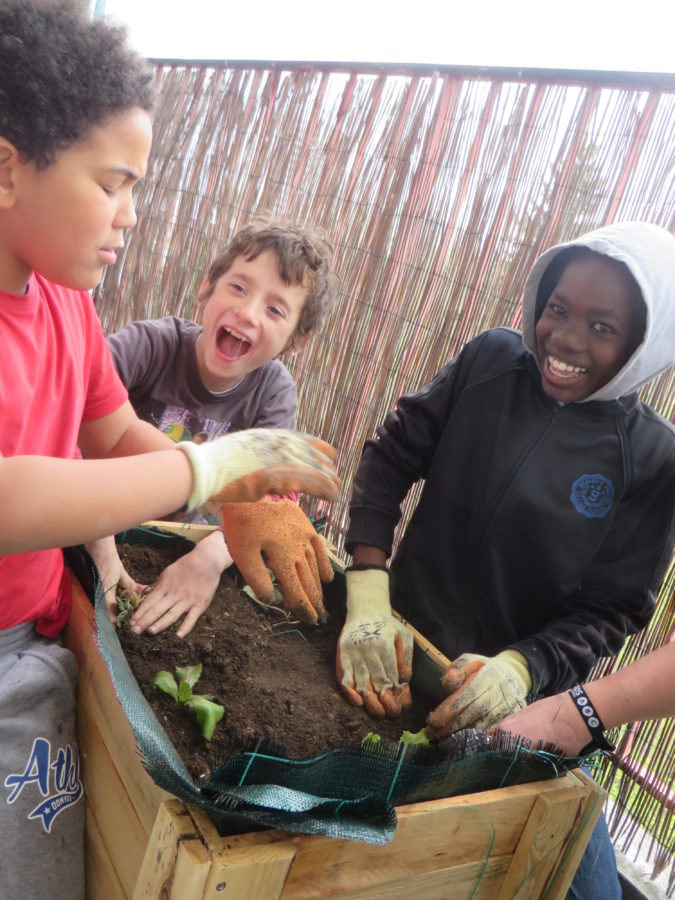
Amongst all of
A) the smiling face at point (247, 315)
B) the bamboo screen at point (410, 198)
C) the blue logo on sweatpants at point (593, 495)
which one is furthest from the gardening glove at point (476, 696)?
the smiling face at point (247, 315)

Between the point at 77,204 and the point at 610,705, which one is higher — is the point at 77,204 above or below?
above

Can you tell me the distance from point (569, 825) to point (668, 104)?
1.64 m

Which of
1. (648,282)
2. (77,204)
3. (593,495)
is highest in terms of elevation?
(648,282)

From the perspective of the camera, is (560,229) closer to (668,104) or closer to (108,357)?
(668,104)

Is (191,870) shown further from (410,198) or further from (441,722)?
(410,198)

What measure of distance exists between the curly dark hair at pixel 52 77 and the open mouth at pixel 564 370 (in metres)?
0.96

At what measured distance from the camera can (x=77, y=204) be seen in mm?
867

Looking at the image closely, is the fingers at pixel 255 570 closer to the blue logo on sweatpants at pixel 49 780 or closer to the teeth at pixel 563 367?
the blue logo on sweatpants at pixel 49 780

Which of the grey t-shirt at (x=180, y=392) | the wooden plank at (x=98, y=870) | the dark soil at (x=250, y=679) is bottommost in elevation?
the wooden plank at (x=98, y=870)

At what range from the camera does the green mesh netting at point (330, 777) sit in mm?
757

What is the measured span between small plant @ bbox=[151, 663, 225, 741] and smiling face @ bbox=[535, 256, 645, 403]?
3.01 feet

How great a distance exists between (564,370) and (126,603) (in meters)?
0.97

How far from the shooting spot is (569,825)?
103 centimetres

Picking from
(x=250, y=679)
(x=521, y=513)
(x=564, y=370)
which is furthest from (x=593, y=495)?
(x=250, y=679)
